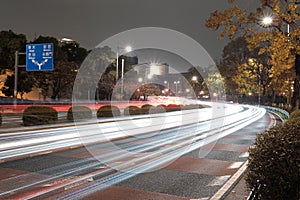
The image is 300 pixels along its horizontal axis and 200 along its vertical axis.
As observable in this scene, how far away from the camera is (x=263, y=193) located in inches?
182

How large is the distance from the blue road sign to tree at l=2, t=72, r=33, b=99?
49.9ft

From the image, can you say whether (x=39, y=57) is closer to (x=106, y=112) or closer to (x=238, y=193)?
(x=106, y=112)

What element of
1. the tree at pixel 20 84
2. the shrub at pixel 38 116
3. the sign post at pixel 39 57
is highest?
the sign post at pixel 39 57

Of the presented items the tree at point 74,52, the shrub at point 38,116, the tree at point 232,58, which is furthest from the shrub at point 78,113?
the tree at point 232,58

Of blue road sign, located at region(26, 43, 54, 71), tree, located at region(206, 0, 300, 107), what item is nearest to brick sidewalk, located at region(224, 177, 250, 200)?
tree, located at region(206, 0, 300, 107)

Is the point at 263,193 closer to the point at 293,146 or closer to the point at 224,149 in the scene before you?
the point at 293,146

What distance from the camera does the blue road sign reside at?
2747cm

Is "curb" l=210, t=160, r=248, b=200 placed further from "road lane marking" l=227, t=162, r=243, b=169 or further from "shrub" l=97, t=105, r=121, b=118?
"shrub" l=97, t=105, r=121, b=118

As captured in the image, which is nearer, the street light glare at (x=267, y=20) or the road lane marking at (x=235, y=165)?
the road lane marking at (x=235, y=165)

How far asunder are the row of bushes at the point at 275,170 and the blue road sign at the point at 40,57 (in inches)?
970

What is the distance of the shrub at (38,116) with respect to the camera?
69.5ft

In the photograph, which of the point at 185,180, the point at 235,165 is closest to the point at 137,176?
the point at 185,180

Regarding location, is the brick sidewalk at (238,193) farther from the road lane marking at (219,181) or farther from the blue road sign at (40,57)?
the blue road sign at (40,57)

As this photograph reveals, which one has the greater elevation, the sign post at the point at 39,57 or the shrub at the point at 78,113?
the sign post at the point at 39,57
